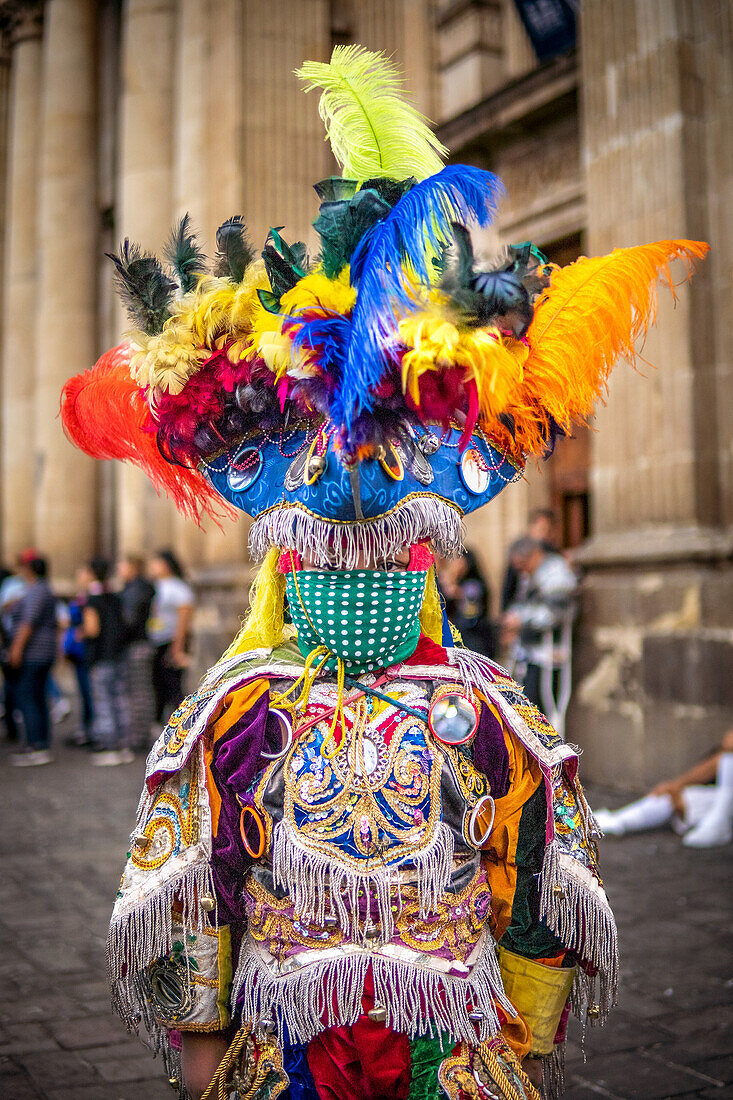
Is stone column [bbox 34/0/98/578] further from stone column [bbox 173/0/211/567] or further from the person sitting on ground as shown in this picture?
the person sitting on ground

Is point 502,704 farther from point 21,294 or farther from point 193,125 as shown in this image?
point 21,294

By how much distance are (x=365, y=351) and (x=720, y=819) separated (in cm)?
493

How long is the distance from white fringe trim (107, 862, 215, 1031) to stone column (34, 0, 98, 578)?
48.1ft

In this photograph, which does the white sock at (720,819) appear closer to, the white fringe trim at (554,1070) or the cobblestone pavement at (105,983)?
the cobblestone pavement at (105,983)

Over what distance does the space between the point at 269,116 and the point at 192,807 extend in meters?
9.54

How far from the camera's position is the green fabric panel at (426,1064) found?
190 cm

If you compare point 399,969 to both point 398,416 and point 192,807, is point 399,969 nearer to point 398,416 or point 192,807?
point 192,807

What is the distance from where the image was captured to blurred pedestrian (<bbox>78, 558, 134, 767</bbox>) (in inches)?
359

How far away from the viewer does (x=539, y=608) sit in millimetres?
7000

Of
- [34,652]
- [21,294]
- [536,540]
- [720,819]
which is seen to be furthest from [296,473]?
[21,294]

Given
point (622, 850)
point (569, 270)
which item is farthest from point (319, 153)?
point (569, 270)

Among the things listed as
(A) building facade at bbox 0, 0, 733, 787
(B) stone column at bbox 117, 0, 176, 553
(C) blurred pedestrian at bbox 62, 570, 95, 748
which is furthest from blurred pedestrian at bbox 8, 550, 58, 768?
(B) stone column at bbox 117, 0, 176, 553

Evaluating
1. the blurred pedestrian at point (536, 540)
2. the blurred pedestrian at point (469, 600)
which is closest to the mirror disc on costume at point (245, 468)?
the blurred pedestrian at point (536, 540)

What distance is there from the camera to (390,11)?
10750 millimetres
